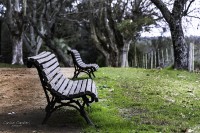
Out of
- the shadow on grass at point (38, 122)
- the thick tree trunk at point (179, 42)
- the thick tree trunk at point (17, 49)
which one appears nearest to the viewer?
the shadow on grass at point (38, 122)

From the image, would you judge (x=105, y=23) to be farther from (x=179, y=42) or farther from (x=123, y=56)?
(x=179, y=42)

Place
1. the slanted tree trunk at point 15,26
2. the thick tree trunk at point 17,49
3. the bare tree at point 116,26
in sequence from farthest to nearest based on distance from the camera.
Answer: the bare tree at point 116,26 → the thick tree trunk at point 17,49 → the slanted tree trunk at point 15,26

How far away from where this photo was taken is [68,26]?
3850 centimetres

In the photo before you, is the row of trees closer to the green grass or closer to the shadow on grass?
the green grass

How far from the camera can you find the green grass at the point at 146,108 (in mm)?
5797

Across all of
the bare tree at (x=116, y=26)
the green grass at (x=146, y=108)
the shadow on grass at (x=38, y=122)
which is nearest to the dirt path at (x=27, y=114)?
the shadow on grass at (x=38, y=122)

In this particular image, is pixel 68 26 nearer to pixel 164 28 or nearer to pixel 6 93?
pixel 164 28

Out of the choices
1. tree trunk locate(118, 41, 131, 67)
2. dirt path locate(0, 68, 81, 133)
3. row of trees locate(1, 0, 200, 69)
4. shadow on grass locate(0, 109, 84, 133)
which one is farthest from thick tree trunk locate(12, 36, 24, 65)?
shadow on grass locate(0, 109, 84, 133)

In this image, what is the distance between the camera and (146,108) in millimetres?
7301

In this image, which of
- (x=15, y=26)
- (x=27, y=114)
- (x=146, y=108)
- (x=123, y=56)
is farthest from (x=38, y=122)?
(x=123, y=56)

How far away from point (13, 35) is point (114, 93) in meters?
16.1

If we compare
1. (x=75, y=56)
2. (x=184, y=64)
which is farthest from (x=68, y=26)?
(x=75, y=56)

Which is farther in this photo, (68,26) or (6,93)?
(68,26)

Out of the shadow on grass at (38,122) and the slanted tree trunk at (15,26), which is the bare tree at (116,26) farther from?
the shadow on grass at (38,122)
